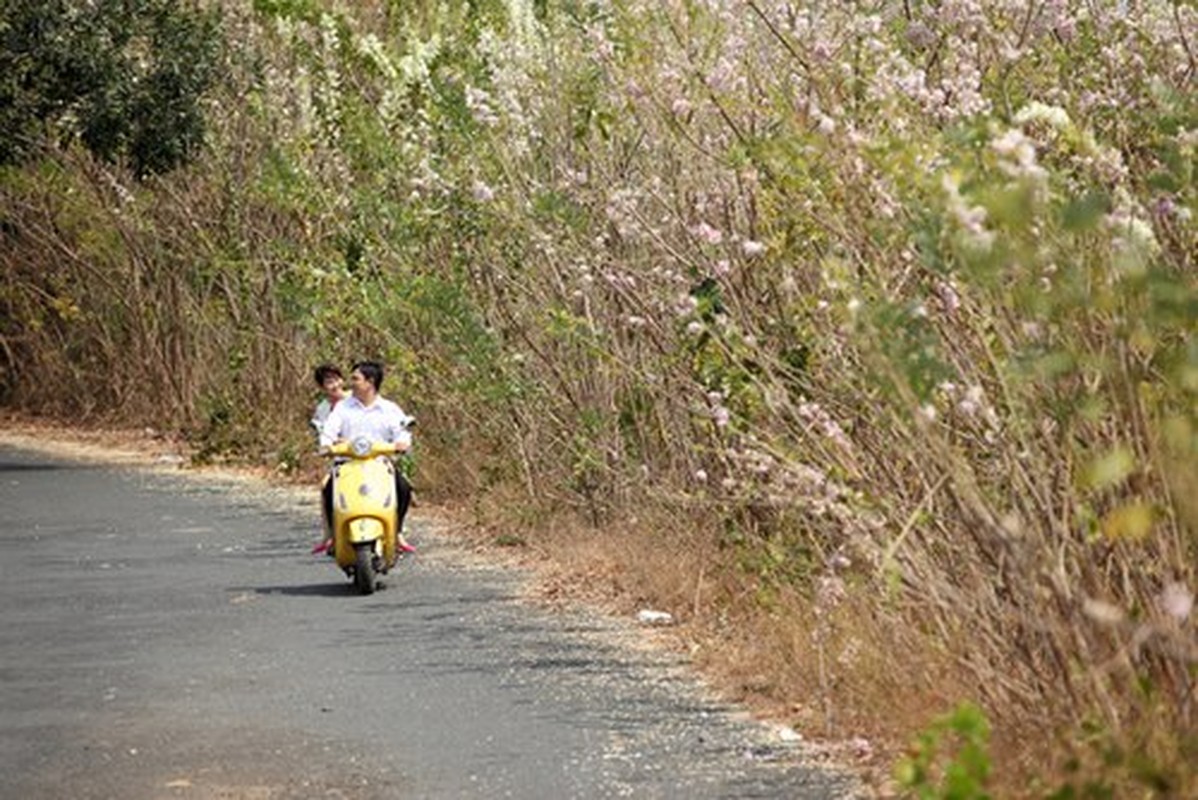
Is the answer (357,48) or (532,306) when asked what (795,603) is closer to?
(532,306)

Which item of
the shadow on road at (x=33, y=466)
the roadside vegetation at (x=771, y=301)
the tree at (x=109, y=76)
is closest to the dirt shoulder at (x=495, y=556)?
the roadside vegetation at (x=771, y=301)

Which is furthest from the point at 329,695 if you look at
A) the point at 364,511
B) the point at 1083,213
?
the point at 1083,213

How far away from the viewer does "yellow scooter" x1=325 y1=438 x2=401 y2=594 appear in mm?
17453

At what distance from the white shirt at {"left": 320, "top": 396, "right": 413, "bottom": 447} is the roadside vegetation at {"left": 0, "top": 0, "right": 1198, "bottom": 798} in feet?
4.44

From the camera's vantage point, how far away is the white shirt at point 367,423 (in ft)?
59.6

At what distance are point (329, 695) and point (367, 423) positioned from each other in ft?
18.2

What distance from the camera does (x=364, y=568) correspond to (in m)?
17.4

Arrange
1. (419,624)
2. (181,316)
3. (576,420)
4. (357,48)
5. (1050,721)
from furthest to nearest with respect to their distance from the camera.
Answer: (181,316) → (357,48) → (576,420) → (419,624) → (1050,721)

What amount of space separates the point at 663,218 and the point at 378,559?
2.71m

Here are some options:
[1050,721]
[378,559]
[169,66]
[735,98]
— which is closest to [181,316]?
[169,66]

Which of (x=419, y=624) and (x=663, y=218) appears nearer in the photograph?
(x=419, y=624)

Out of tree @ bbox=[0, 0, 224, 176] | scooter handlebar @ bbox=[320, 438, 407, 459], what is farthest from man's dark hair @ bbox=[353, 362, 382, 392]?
tree @ bbox=[0, 0, 224, 176]

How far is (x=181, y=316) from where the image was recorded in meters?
35.8

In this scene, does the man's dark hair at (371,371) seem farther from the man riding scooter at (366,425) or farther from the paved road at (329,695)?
the paved road at (329,695)
